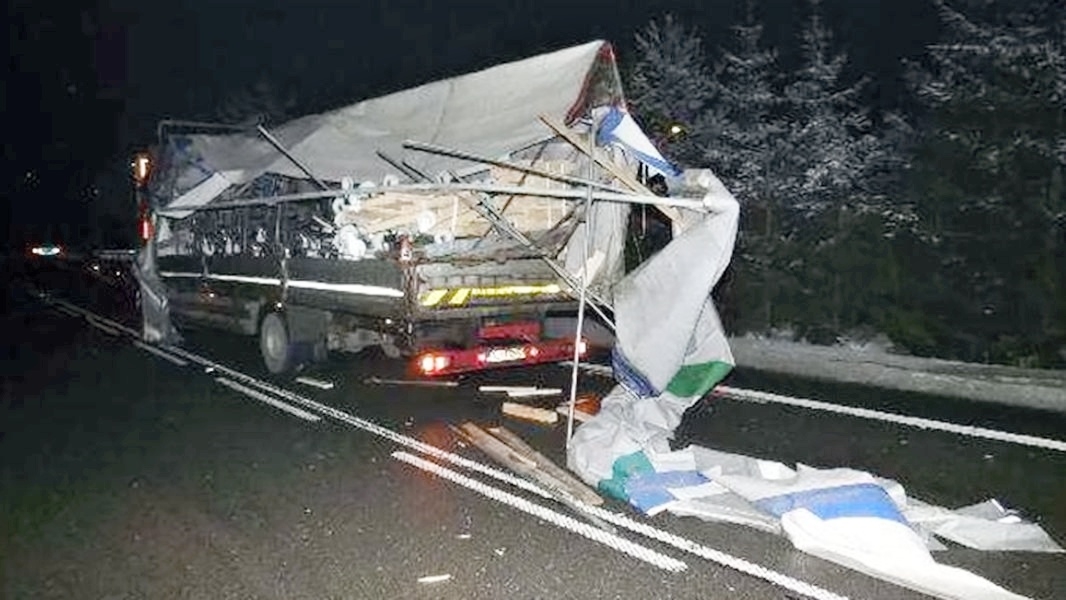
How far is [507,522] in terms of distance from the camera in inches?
216

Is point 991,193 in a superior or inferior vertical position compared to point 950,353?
superior

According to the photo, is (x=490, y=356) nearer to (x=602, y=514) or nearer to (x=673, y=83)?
(x=602, y=514)

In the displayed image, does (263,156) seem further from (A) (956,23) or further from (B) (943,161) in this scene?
(A) (956,23)

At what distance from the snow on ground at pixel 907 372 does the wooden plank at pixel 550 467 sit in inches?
174

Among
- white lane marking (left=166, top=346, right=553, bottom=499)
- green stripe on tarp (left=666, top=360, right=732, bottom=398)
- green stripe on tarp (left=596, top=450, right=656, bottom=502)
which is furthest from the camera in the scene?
green stripe on tarp (left=666, top=360, right=732, bottom=398)

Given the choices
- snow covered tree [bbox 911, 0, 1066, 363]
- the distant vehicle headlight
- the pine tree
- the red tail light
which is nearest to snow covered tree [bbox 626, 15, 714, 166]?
snow covered tree [bbox 911, 0, 1066, 363]

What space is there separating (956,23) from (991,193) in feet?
11.6

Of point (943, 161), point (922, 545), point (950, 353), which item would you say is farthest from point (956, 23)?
point (922, 545)

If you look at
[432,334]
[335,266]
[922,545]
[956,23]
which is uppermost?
[956,23]

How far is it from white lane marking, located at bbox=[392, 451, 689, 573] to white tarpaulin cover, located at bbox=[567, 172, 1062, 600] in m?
0.47

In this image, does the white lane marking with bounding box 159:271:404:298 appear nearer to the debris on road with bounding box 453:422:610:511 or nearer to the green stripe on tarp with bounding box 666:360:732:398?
the debris on road with bounding box 453:422:610:511

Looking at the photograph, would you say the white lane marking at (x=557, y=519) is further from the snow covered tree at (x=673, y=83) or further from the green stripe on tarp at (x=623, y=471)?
the snow covered tree at (x=673, y=83)

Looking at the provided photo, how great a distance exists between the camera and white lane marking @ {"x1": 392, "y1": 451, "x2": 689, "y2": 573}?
4820 millimetres

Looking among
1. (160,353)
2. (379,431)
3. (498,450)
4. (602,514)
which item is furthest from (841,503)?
(160,353)
